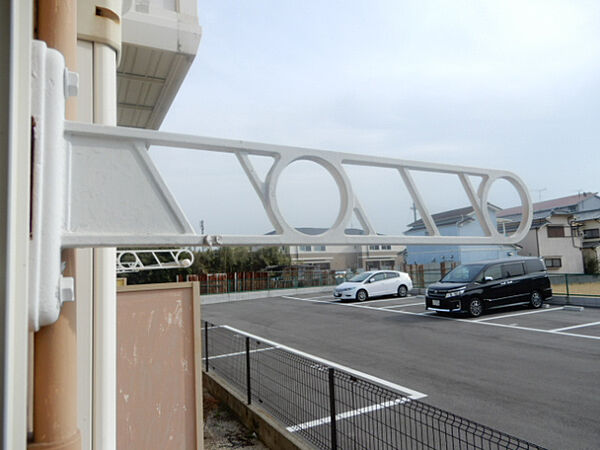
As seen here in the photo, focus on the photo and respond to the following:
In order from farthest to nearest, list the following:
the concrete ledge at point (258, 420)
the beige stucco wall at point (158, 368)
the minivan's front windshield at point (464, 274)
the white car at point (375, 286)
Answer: the white car at point (375, 286) < the minivan's front windshield at point (464, 274) < the concrete ledge at point (258, 420) < the beige stucco wall at point (158, 368)

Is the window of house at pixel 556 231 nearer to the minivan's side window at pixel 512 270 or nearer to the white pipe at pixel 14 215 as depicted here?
the minivan's side window at pixel 512 270

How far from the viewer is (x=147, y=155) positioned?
35.4 inches

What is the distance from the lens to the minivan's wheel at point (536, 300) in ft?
39.0

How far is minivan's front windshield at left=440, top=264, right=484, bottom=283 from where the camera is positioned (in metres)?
11.4

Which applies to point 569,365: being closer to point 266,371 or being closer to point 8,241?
point 266,371

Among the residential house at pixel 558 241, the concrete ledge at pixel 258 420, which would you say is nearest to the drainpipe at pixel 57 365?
the concrete ledge at pixel 258 420

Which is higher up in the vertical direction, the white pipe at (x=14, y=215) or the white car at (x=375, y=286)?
the white pipe at (x=14, y=215)

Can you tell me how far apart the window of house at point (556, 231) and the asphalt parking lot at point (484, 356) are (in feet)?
49.7

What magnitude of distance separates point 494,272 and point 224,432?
31.4 feet

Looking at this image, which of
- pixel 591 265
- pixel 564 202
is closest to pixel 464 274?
pixel 591 265

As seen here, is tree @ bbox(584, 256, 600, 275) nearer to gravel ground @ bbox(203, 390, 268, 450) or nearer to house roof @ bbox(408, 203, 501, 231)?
house roof @ bbox(408, 203, 501, 231)

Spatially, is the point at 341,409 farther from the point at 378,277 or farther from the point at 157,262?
the point at 378,277

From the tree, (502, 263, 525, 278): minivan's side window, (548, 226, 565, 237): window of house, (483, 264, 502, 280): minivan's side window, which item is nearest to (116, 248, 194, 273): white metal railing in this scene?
(483, 264, 502, 280): minivan's side window

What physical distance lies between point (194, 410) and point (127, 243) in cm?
268
